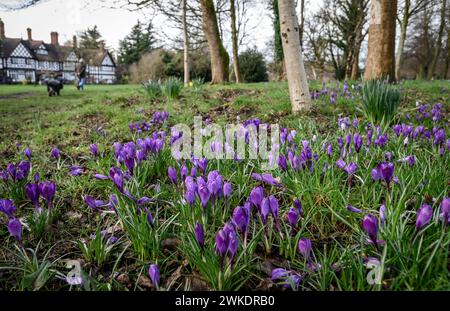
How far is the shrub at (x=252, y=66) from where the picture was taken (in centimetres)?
2486

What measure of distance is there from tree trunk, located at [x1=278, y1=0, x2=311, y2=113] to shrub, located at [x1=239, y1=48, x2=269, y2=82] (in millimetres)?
21176

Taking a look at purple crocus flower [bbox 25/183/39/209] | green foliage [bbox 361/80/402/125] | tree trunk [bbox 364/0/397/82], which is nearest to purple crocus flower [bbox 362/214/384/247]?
purple crocus flower [bbox 25/183/39/209]

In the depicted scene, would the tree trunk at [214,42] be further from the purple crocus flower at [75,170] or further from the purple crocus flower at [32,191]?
the purple crocus flower at [32,191]

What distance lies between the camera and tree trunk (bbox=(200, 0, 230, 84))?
35.9 ft

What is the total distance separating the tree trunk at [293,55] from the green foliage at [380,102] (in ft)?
2.85

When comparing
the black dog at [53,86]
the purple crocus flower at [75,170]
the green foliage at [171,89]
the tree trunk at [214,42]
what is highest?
the tree trunk at [214,42]

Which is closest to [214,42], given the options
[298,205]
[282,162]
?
[282,162]

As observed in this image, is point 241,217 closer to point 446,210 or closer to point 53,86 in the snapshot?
point 446,210

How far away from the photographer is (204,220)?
1543 mm

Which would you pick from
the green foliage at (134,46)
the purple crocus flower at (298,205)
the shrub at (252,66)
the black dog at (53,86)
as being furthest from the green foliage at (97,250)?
the green foliage at (134,46)

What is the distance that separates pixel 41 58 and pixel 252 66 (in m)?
44.8
